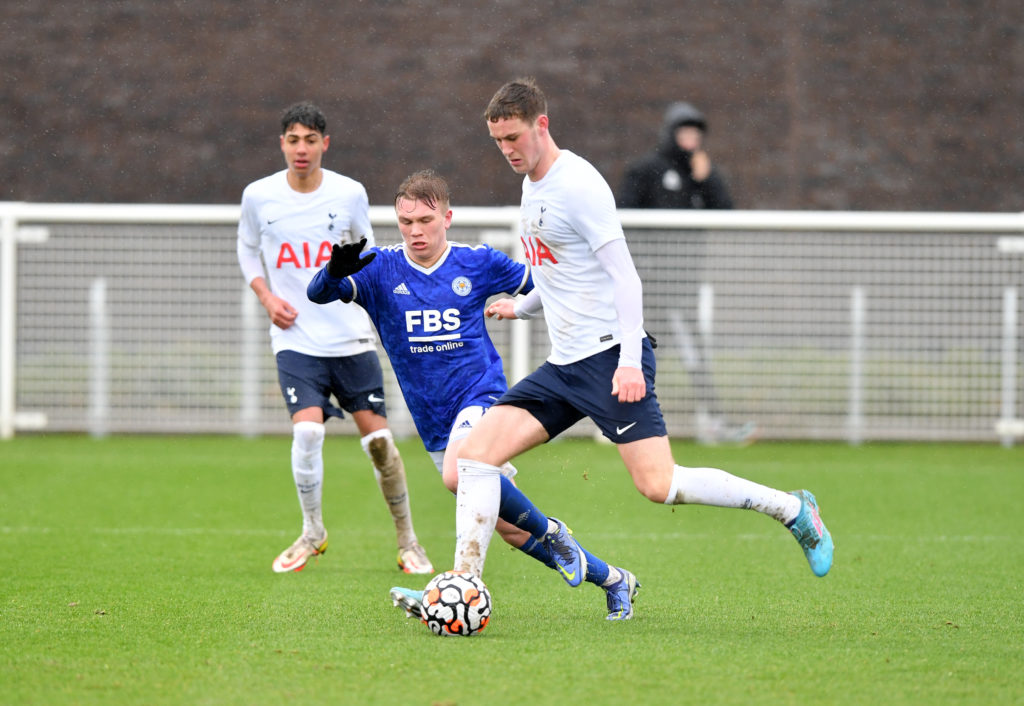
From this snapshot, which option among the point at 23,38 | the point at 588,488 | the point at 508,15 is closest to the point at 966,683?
the point at 588,488

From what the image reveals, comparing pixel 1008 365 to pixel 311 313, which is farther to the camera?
pixel 1008 365

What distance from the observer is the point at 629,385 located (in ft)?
16.1

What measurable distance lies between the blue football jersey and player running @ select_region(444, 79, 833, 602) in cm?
51

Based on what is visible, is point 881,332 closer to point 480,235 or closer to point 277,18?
point 480,235

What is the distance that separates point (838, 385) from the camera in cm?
1212

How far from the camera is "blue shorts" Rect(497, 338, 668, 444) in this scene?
16.6ft

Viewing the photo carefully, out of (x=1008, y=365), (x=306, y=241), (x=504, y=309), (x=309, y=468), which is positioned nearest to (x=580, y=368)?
(x=504, y=309)

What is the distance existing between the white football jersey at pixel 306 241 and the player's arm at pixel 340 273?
121 centimetres

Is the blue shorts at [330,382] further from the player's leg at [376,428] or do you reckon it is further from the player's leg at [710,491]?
the player's leg at [710,491]

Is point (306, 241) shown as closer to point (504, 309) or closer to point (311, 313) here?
point (311, 313)

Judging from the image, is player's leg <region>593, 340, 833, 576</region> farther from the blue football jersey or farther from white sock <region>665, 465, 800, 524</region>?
the blue football jersey

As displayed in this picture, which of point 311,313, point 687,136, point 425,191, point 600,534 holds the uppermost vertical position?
point 687,136

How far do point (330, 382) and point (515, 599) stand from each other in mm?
1734

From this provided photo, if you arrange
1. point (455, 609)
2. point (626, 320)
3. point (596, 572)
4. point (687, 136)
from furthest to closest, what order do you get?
point (687, 136) < point (596, 572) < point (626, 320) < point (455, 609)
